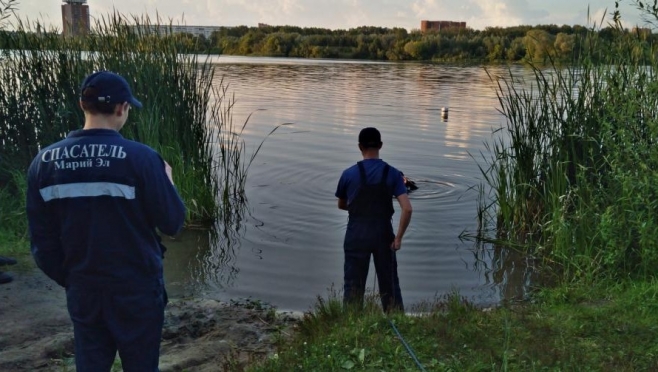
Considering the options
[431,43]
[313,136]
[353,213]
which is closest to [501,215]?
[353,213]

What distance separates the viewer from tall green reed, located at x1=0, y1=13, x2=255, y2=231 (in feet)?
32.1

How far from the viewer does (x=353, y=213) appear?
225 inches

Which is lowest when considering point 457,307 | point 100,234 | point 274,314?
point 274,314

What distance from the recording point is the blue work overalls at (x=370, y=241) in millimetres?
5613

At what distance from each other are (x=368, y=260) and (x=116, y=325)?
2.87 m

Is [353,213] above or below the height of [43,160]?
below

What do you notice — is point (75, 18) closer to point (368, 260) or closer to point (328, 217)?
point (328, 217)

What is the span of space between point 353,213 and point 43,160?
9.67ft

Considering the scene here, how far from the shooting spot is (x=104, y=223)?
3.23 metres

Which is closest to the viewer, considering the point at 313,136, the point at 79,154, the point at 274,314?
the point at 79,154

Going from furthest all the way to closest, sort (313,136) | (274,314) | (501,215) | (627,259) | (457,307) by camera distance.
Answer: (313,136) < (501,215) < (627,259) < (274,314) < (457,307)

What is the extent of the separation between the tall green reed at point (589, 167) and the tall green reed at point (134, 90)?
14.0 feet

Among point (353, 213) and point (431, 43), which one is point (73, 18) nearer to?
point (353, 213)

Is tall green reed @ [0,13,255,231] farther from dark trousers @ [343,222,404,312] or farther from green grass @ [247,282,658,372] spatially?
green grass @ [247,282,658,372]
